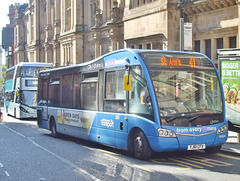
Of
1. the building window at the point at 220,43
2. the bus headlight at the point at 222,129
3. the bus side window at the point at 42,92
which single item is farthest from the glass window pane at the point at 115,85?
the building window at the point at 220,43

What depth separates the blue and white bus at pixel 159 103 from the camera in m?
9.60

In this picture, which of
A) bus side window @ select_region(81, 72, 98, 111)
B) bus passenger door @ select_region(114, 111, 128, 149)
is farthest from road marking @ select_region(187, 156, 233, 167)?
bus side window @ select_region(81, 72, 98, 111)

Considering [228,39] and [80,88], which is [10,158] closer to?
[80,88]

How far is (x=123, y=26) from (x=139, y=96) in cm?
1928

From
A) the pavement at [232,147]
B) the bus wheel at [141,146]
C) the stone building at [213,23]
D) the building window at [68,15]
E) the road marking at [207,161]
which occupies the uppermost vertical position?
the building window at [68,15]

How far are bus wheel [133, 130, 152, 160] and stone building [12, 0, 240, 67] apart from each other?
9.88 m

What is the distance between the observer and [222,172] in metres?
8.38

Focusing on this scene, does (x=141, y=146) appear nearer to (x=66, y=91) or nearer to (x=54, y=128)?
(x=66, y=91)

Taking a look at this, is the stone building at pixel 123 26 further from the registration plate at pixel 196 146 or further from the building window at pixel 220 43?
the registration plate at pixel 196 146

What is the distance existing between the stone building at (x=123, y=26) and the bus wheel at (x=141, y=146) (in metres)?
9.88

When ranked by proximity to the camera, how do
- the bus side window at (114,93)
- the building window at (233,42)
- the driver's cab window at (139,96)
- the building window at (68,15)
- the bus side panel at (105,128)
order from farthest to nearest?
the building window at (68,15)
the building window at (233,42)
the bus side panel at (105,128)
the bus side window at (114,93)
the driver's cab window at (139,96)

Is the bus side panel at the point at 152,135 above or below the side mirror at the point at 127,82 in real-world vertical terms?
below

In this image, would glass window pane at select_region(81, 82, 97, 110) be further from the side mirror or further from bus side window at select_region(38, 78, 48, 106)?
bus side window at select_region(38, 78, 48, 106)

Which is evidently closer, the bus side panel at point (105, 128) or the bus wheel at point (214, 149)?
the bus wheel at point (214, 149)
